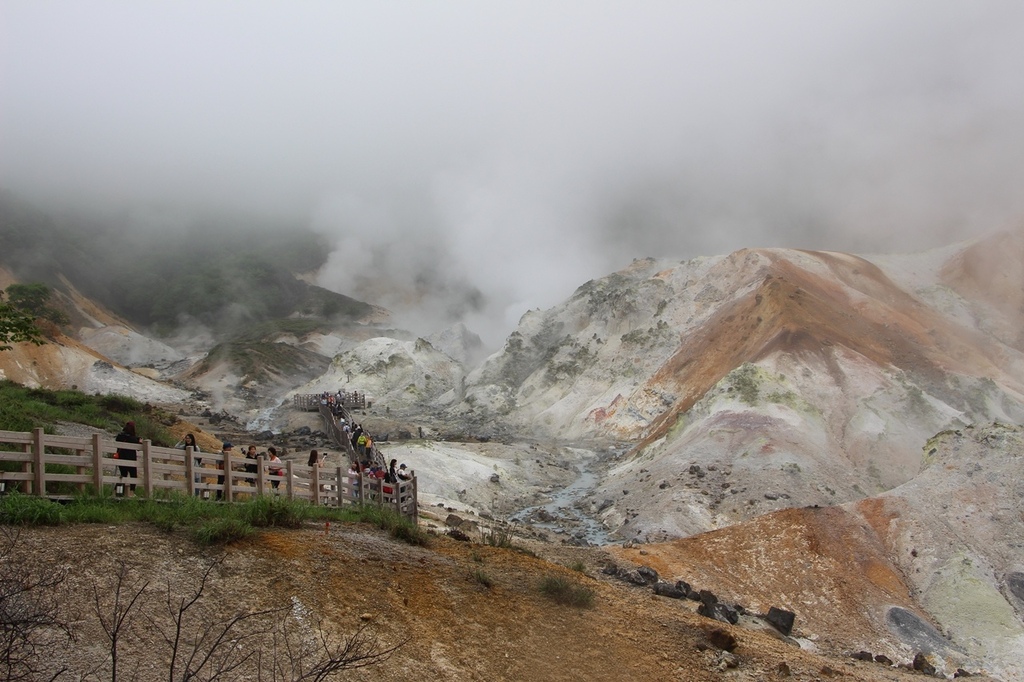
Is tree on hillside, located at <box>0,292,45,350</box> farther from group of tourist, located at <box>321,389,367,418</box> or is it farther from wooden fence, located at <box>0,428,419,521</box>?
group of tourist, located at <box>321,389,367,418</box>

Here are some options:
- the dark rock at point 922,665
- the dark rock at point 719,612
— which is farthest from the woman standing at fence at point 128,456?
the dark rock at point 922,665

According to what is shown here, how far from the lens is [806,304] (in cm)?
5525

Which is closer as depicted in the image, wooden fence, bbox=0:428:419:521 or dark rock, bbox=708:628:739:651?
wooden fence, bbox=0:428:419:521

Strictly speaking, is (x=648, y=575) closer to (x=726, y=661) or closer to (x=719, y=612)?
(x=719, y=612)

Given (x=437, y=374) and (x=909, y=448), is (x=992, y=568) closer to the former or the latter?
(x=909, y=448)

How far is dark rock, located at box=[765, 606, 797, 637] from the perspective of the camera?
60.8 feet

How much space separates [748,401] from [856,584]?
19293 mm

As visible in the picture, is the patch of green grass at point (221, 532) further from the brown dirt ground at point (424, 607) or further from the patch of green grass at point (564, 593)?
the patch of green grass at point (564, 593)

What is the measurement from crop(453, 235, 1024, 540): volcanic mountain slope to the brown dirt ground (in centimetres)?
1633

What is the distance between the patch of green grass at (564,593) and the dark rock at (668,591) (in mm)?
4238

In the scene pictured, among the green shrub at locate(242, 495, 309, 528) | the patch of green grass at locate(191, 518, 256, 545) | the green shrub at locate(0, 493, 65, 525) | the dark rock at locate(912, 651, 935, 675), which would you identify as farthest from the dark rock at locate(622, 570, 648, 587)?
the green shrub at locate(0, 493, 65, 525)

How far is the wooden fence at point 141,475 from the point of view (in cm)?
1105

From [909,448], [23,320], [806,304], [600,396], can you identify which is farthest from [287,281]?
[23,320]

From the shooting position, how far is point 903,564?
24281 mm
